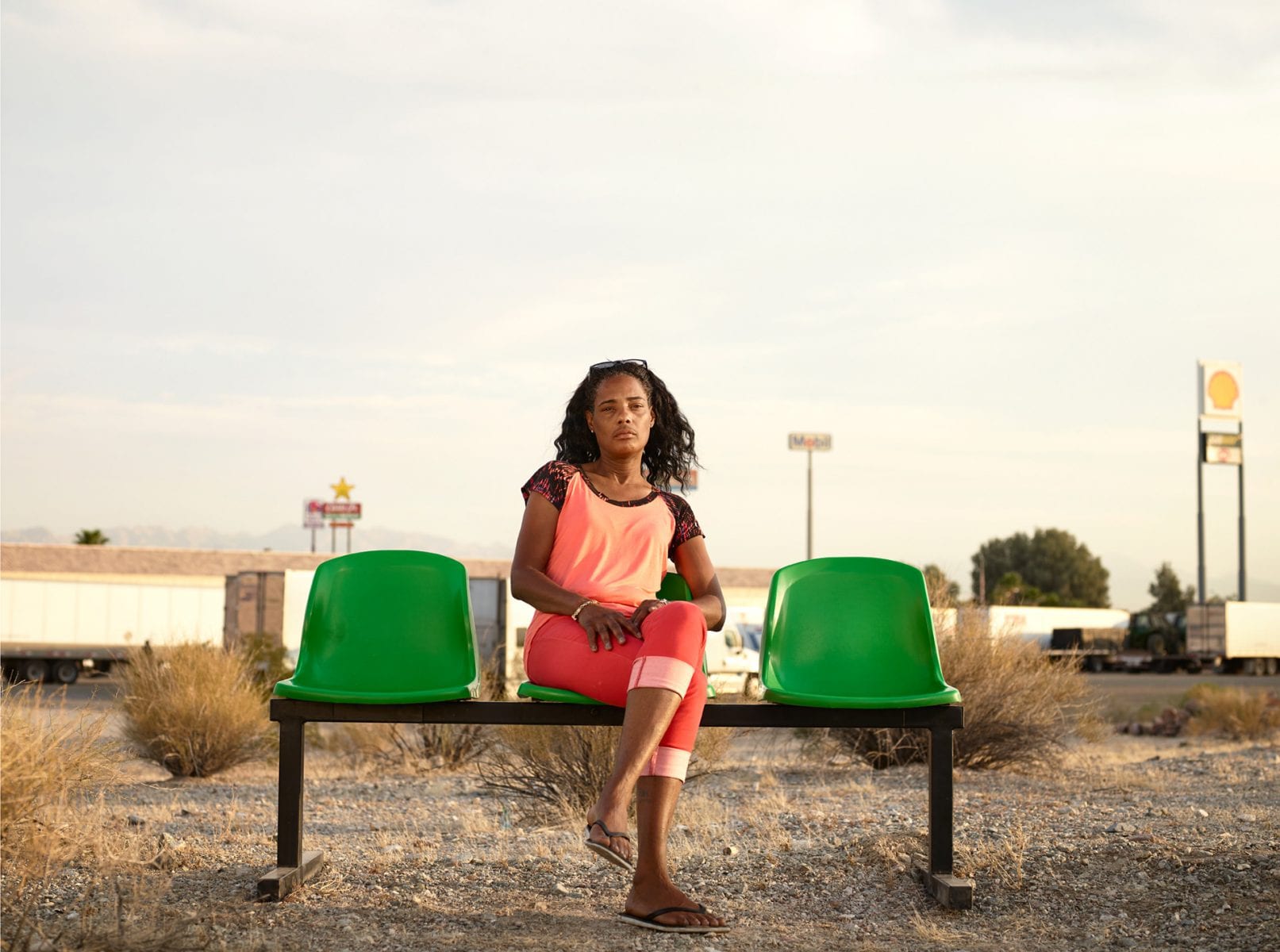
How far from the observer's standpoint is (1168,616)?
48.2 metres

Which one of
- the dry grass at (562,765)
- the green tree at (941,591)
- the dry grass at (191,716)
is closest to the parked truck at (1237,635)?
the green tree at (941,591)

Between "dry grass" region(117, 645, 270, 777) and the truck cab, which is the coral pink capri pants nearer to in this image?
"dry grass" region(117, 645, 270, 777)

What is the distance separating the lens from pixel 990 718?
9.81 m

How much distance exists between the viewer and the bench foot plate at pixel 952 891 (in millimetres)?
4148

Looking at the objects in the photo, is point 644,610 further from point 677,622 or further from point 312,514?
point 312,514

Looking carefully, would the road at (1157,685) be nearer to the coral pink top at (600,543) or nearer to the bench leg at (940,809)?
the bench leg at (940,809)

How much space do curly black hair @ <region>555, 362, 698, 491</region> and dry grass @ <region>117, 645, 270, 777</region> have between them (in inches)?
253

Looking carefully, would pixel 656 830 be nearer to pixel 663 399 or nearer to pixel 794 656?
pixel 794 656

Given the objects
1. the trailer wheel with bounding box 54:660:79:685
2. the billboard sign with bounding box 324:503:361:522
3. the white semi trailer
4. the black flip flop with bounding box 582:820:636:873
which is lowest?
the trailer wheel with bounding box 54:660:79:685

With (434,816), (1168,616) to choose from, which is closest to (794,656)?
(434,816)

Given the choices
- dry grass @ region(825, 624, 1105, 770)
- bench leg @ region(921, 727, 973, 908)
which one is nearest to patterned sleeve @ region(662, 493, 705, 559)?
bench leg @ region(921, 727, 973, 908)

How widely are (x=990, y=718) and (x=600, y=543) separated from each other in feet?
20.5

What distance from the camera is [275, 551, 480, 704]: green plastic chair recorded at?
15.0 ft

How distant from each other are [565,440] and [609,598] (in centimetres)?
67
